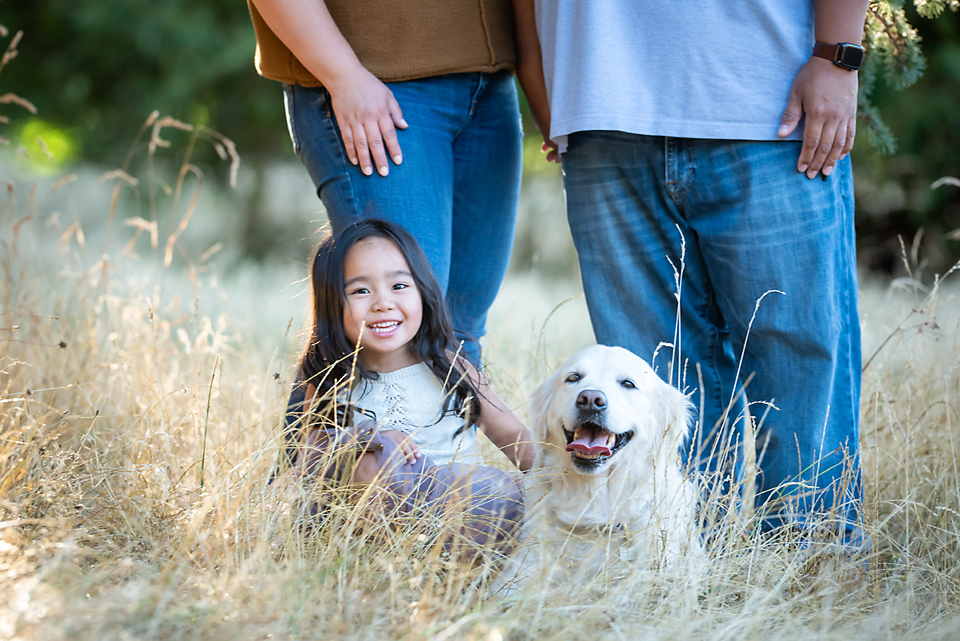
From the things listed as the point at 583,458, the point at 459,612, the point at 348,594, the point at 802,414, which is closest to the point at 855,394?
the point at 802,414

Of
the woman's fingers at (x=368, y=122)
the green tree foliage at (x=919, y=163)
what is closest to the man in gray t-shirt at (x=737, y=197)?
the woman's fingers at (x=368, y=122)

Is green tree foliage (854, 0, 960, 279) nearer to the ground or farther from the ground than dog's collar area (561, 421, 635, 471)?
farther from the ground

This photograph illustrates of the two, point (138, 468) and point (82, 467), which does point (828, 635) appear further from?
point (82, 467)

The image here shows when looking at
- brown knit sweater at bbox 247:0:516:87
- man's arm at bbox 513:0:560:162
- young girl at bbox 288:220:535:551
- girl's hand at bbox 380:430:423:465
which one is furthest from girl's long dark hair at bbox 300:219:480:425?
man's arm at bbox 513:0:560:162

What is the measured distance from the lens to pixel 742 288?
7.61 ft

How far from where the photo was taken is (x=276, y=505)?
2.02 metres

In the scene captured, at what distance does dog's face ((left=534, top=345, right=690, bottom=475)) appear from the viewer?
219cm

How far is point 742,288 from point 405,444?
109 cm

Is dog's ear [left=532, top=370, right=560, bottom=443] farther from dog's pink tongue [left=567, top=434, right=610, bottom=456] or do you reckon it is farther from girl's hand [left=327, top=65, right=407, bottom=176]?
girl's hand [left=327, top=65, right=407, bottom=176]

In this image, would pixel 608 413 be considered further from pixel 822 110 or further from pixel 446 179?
pixel 822 110

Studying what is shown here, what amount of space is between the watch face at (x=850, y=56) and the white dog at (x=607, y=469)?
0.98m

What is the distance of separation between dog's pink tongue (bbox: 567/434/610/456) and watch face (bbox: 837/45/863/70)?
1206mm

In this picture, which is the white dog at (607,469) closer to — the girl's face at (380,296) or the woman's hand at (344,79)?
the girl's face at (380,296)

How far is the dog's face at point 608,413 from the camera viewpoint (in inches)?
86.1
